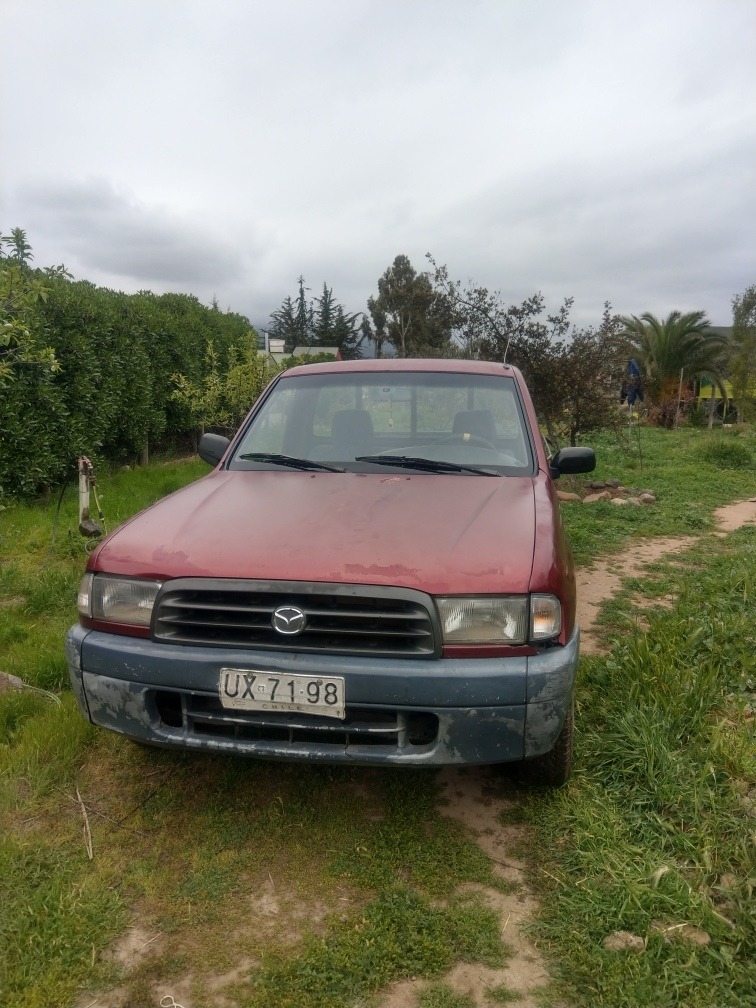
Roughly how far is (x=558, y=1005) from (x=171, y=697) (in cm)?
155

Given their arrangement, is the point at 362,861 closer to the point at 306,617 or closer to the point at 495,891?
the point at 495,891

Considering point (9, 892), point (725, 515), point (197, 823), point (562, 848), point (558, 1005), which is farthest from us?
point (725, 515)

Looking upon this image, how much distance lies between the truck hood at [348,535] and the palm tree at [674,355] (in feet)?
68.1

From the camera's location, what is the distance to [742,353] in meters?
20.7

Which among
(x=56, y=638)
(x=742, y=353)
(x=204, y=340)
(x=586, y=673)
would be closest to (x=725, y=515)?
(x=586, y=673)

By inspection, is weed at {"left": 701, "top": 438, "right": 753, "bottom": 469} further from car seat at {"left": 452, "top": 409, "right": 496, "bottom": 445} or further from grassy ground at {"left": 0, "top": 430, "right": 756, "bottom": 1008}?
car seat at {"left": 452, "top": 409, "right": 496, "bottom": 445}

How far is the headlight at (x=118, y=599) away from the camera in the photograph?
2.47 meters

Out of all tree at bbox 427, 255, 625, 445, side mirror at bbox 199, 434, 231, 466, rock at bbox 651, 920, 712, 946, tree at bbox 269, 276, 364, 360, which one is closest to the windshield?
side mirror at bbox 199, 434, 231, 466

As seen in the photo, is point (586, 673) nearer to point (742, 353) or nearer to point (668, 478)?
point (668, 478)

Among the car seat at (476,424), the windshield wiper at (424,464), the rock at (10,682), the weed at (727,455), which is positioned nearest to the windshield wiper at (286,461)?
the windshield wiper at (424,464)

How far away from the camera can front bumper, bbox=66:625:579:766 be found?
88.3 inches

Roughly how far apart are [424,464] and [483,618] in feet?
3.75

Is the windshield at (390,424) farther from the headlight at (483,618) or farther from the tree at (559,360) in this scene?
the tree at (559,360)

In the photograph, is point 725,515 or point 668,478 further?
point 668,478
